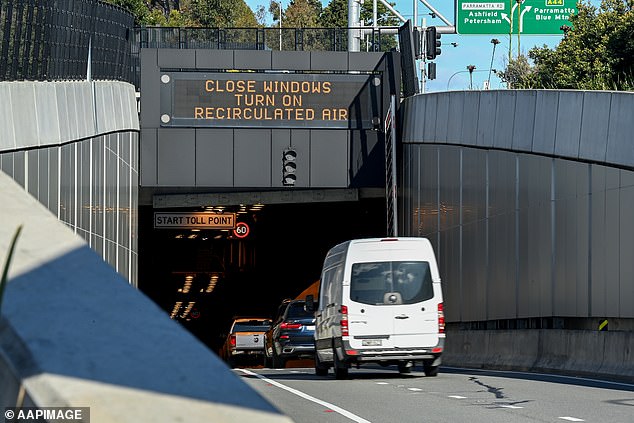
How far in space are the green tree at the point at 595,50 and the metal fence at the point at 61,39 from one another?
24128 mm

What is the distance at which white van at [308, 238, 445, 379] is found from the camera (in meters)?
21.9

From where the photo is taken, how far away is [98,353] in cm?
465

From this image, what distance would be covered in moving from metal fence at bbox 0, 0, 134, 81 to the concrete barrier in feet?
39.1

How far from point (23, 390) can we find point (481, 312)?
91.1 ft

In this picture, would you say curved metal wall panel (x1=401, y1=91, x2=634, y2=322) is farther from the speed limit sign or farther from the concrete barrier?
the speed limit sign

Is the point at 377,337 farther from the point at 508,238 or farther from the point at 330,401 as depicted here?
the point at 508,238

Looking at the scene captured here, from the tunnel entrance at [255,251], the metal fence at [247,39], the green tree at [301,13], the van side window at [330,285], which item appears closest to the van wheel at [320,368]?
the van side window at [330,285]

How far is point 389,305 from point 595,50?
114 ft

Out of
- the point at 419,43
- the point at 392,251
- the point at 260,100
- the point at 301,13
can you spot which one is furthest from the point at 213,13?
the point at 392,251

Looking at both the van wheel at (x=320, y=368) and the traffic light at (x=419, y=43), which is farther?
the traffic light at (x=419, y=43)

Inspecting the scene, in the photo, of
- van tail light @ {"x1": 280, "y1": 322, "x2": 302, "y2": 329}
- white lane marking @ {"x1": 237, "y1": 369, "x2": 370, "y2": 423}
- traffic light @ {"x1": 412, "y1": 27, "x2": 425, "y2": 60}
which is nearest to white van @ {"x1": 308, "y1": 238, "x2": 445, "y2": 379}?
white lane marking @ {"x1": 237, "y1": 369, "x2": 370, "y2": 423}

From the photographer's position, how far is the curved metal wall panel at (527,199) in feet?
76.5

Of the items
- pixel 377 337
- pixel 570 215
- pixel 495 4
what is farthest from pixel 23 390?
pixel 495 4

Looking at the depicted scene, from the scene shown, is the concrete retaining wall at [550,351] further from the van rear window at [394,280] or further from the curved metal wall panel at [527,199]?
the van rear window at [394,280]
